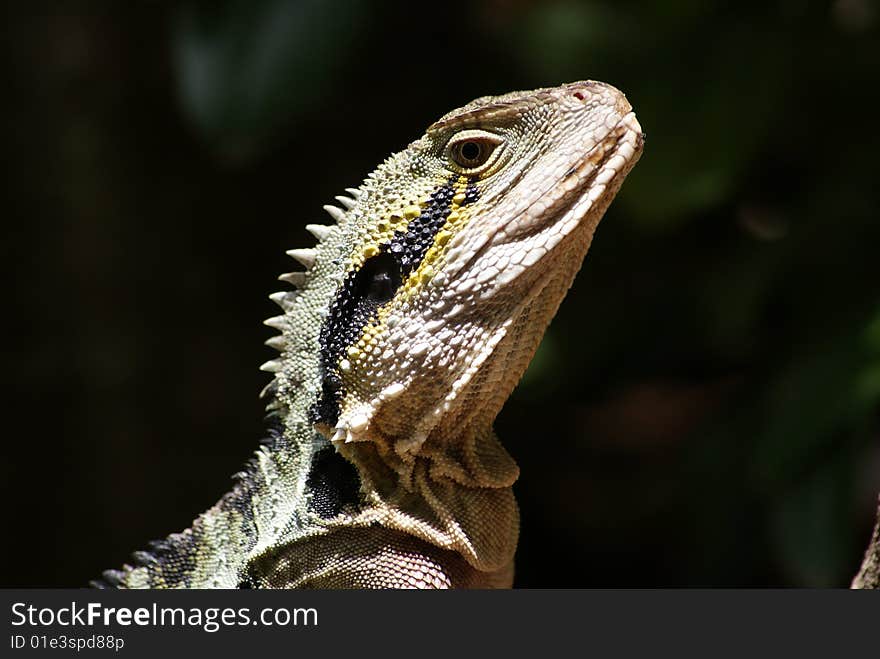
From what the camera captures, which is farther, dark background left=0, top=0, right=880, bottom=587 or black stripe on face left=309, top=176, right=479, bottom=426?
dark background left=0, top=0, right=880, bottom=587

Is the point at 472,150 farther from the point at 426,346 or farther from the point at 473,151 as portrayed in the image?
the point at 426,346

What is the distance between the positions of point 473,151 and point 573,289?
7.60 ft

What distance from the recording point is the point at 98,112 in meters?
5.61

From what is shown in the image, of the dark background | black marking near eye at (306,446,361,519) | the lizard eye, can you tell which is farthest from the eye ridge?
the dark background

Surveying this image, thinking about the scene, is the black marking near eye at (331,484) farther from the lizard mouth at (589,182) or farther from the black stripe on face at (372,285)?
the lizard mouth at (589,182)

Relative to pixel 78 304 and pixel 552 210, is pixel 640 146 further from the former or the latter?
pixel 78 304

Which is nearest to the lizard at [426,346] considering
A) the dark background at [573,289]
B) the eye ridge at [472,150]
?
the eye ridge at [472,150]

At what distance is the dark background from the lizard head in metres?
1.51

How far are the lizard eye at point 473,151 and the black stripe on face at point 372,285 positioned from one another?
3 centimetres

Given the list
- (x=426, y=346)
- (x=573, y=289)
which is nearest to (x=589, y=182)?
(x=426, y=346)

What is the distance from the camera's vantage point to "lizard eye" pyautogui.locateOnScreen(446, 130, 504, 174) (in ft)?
6.75

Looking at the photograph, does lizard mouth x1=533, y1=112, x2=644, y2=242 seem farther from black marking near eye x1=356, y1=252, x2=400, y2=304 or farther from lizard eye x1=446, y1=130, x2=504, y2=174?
black marking near eye x1=356, y1=252, x2=400, y2=304

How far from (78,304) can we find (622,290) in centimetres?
308

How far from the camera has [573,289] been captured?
4.32 metres
